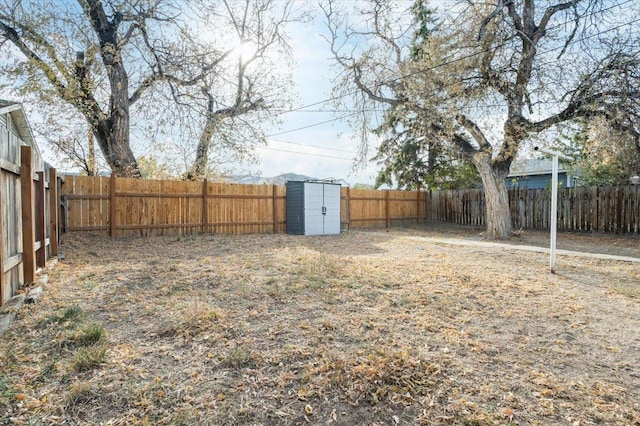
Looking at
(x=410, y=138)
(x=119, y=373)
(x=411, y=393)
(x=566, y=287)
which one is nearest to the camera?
(x=411, y=393)

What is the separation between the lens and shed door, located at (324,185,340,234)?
11.8 metres

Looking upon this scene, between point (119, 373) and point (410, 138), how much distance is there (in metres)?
16.4

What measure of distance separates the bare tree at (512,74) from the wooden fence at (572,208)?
3660 millimetres

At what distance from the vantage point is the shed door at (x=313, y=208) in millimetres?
11227

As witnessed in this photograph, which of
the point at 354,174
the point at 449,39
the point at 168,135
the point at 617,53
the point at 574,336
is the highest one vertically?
the point at 449,39

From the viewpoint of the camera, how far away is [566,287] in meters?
4.80

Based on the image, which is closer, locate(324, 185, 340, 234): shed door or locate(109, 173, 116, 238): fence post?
locate(109, 173, 116, 238): fence post

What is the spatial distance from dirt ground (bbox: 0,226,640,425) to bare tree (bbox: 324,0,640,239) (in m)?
5.67

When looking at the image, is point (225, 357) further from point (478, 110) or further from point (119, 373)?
point (478, 110)

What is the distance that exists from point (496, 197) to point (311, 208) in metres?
5.76

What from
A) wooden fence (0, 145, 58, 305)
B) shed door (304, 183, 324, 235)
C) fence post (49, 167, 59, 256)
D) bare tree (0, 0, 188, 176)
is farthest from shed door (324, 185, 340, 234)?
Result: wooden fence (0, 145, 58, 305)

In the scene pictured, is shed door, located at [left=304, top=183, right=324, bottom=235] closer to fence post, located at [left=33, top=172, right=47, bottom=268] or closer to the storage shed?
the storage shed

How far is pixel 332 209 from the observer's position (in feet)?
39.5


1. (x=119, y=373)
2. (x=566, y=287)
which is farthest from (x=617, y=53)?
(x=119, y=373)
